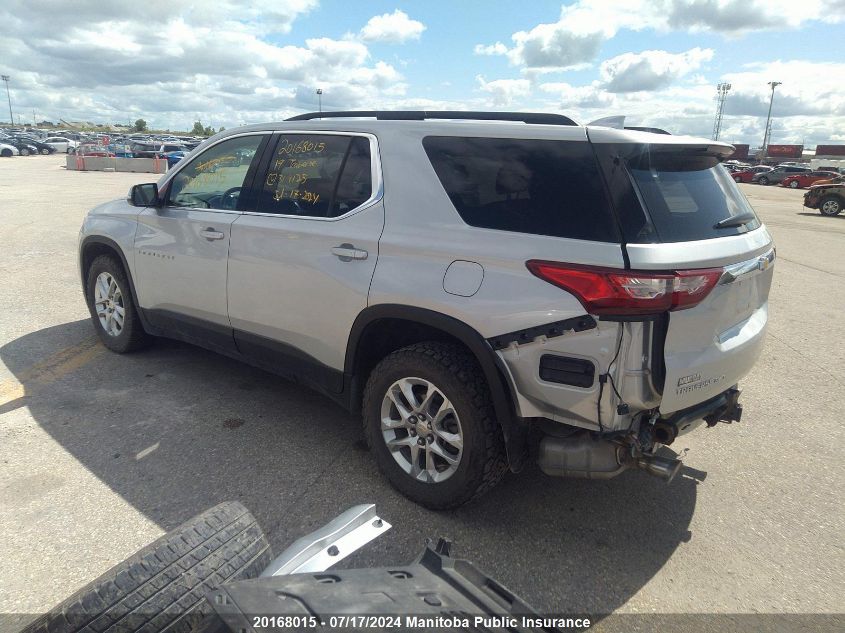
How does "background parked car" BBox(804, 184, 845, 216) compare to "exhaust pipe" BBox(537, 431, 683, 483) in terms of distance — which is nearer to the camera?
"exhaust pipe" BBox(537, 431, 683, 483)

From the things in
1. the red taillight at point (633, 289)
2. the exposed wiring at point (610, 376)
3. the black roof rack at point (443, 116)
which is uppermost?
the black roof rack at point (443, 116)

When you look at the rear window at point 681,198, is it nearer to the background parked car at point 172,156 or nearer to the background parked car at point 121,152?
the background parked car at point 172,156

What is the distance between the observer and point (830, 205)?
22.5 m

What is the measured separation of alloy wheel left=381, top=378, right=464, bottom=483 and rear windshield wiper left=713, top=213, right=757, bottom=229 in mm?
1462

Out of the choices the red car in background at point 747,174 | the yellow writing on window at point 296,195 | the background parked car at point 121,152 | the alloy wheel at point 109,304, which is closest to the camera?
the yellow writing on window at point 296,195

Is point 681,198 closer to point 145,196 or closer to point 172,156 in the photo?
point 145,196

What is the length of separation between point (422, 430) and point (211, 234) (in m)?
1.96

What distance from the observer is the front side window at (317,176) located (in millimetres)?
3312

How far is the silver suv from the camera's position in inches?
97.0

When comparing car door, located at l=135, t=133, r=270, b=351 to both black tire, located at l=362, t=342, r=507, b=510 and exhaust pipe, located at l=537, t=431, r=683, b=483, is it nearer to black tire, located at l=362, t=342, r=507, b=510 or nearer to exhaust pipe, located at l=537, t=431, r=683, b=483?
black tire, located at l=362, t=342, r=507, b=510

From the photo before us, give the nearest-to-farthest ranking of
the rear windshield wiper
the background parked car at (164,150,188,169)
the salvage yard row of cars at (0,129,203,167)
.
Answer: the rear windshield wiper
the background parked car at (164,150,188,169)
the salvage yard row of cars at (0,129,203,167)

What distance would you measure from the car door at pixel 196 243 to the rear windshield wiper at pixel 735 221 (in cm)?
266

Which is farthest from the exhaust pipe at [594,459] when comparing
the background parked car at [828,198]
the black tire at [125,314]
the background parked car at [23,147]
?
the background parked car at [23,147]

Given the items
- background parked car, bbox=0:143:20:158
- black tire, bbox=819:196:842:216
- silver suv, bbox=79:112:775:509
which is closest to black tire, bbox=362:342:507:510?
→ silver suv, bbox=79:112:775:509
